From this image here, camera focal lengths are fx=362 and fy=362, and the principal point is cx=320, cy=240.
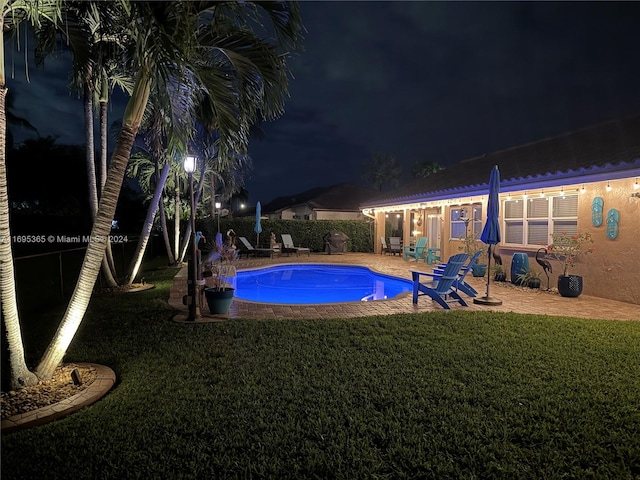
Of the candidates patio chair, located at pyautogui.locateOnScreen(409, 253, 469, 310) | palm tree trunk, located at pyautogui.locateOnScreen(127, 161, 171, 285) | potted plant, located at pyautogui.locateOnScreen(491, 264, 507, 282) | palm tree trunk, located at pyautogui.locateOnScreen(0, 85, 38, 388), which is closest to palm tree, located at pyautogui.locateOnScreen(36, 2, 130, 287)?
palm tree trunk, located at pyautogui.locateOnScreen(0, 85, 38, 388)

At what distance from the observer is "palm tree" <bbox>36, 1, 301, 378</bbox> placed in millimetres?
3275

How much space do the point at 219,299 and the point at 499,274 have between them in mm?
8871

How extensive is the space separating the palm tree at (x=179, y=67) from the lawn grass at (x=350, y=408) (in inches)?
48.3

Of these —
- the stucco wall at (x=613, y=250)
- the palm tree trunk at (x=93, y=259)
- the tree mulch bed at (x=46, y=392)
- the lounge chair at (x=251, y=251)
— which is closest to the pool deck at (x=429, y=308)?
the stucco wall at (x=613, y=250)

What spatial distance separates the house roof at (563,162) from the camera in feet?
26.7

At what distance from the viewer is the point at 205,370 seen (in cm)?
437

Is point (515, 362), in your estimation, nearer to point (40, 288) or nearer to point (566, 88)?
point (40, 288)

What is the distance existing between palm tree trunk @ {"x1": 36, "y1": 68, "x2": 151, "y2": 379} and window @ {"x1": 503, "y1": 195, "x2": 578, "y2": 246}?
1067cm

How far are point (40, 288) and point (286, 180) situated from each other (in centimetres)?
10756

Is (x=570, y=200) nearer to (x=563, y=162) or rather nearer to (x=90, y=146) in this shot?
(x=563, y=162)

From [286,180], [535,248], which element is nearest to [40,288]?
[535,248]

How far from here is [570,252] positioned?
30.1ft

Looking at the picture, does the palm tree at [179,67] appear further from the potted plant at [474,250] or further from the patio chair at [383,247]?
the patio chair at [383,247]

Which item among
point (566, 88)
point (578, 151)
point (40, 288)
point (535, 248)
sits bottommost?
point (40, 288)
